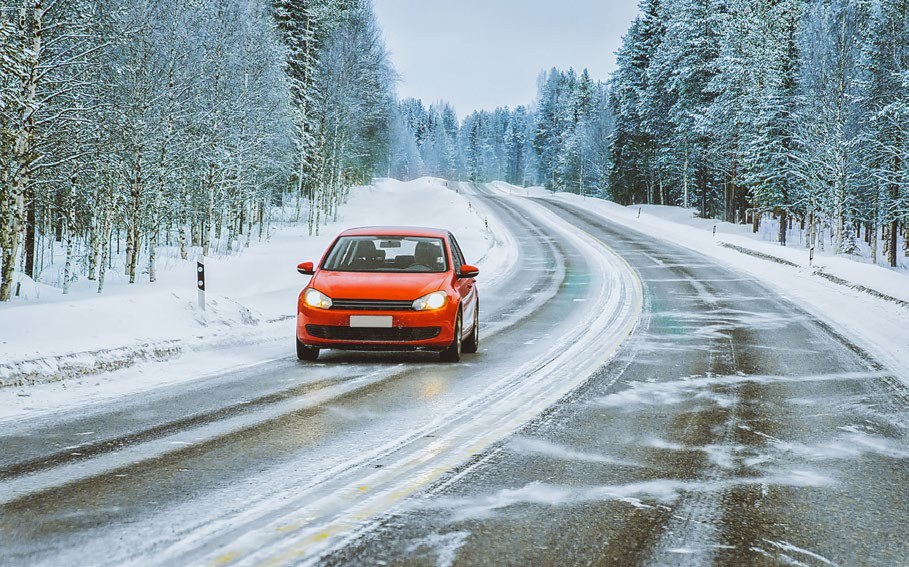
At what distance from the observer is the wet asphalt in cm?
327

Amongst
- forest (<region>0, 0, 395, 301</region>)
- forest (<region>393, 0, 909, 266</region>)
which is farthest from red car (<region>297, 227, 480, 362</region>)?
forest (<region>393, 0, 909, 266</region>)

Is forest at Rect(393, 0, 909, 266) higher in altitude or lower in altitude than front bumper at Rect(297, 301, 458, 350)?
higher

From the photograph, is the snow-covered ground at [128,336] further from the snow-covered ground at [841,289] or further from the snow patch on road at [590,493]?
the snow-covered ground at [841,289]

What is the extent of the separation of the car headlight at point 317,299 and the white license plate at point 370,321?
1.11 ft

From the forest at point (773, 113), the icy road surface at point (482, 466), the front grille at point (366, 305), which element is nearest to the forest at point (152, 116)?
the front grille at point (366, 305)

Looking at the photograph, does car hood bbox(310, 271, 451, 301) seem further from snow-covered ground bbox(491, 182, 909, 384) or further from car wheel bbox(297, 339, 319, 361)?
snow-covered ground bbox(491, 182, 909, 384)

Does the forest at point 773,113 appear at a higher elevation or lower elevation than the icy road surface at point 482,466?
higher

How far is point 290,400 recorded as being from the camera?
21.6 feet

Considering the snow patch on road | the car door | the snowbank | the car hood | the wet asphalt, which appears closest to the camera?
the wet asphalt

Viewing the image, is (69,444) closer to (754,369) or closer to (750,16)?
(754,369)

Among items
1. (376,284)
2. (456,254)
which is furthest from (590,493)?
(456,254)

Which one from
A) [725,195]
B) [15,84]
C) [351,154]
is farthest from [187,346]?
[725,195]

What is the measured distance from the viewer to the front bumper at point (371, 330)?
8.41m

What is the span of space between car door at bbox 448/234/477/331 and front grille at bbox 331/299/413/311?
1021 mm
